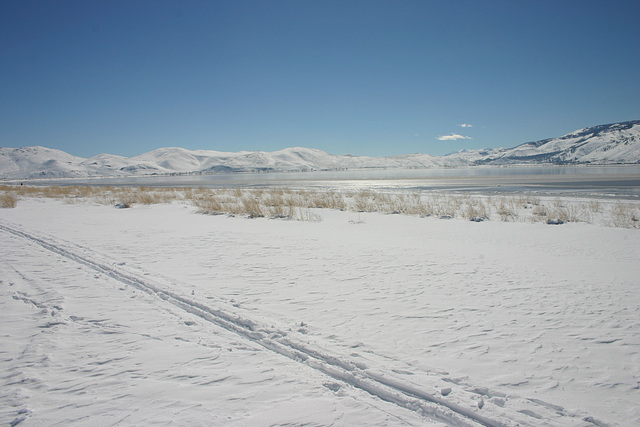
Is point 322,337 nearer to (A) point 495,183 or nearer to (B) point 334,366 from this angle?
(B) point 334,366

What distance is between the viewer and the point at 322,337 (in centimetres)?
378

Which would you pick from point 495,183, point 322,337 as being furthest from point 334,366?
point 495,183

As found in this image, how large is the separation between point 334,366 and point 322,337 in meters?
0.59

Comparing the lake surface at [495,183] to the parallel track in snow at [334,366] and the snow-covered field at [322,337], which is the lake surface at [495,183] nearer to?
the snow-covered field at [322,337]

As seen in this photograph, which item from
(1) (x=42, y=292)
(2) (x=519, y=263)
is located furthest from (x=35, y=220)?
(2) (x=519, y=263)

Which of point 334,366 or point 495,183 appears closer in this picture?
point 334,366

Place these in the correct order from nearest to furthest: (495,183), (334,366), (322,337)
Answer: (334,366) → (322,337) → (495,183)

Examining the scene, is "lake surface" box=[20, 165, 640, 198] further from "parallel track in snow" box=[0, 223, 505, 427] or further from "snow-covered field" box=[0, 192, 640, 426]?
"parallel track in snow" box=[0, 223, 505, 427]

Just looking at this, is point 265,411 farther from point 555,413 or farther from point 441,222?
point 441,222

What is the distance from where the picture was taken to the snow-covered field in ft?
8.71

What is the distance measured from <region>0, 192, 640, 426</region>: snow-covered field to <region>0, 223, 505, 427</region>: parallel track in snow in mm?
16

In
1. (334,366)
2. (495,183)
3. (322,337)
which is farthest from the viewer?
(495,183)

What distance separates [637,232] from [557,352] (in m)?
9.37

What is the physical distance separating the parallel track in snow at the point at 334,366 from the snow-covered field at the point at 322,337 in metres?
0.02
